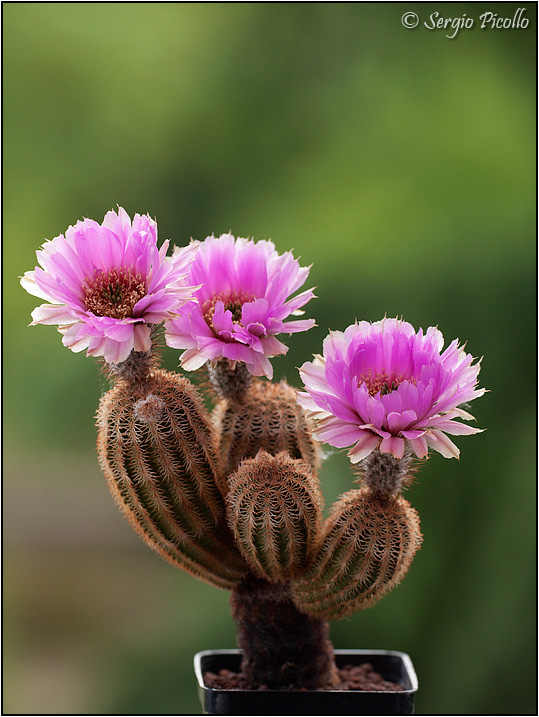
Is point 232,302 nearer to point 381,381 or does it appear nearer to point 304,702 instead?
point 381,381

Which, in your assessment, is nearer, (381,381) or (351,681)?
(381,381)

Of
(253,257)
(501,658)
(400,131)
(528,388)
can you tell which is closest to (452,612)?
(501,658)

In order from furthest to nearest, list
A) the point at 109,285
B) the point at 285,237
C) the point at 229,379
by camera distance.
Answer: the point at 285,237
the point at 229,379
the point at 109,285

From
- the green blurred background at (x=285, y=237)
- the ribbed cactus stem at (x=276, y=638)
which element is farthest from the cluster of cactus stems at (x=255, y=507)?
the green blurred background at (x=285, y=237)

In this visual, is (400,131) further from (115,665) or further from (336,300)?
(115,665)

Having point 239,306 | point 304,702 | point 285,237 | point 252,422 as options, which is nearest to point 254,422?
point 252,422

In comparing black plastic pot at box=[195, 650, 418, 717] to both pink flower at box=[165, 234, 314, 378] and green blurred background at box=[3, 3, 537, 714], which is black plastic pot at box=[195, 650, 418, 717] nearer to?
pink flower at box=[165, 234, 314, 378]
